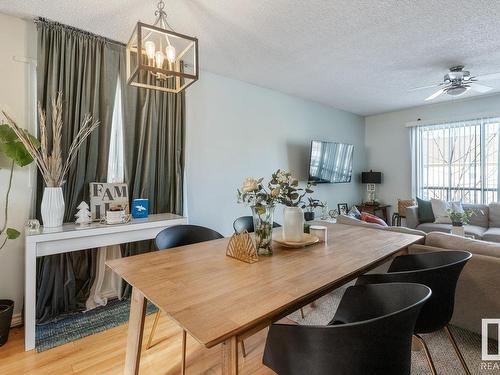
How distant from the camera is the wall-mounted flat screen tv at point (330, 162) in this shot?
469 cm

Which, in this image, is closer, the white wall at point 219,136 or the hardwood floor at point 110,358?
the hardwood floor at point 110,358

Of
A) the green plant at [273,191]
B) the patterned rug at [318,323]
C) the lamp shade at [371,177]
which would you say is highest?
the lamp shade at [371,177]

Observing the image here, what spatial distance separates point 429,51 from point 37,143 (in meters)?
3.72

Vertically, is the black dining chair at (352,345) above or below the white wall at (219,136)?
below

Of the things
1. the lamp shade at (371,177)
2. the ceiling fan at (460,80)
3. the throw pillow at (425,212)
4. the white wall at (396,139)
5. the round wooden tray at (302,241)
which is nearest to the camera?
the round wooden tray at (302,241)

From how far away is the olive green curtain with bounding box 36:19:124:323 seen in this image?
2328 mm

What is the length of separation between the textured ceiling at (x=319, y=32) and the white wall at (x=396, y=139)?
5.45 ft

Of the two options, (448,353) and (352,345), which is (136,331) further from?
(448,353)

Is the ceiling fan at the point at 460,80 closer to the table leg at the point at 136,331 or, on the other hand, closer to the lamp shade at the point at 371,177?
the lamp shade at the point at 371,177

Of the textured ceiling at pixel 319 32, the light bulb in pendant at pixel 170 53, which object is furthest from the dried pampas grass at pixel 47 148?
the light bulb in pendant at pixel 170 53

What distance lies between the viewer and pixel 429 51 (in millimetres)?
2891

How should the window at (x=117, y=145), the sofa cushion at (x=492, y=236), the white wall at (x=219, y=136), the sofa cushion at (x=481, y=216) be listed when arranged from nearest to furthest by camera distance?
the white wall at (x=219, y=136) < the window at (x=117, y=145) < the sofa cushion at (x=492, y=236) < the sofa cushion at (x=481, y=216)

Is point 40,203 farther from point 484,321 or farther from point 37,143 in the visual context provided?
point 484,321

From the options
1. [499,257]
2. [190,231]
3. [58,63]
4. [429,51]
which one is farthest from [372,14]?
[58,63]
